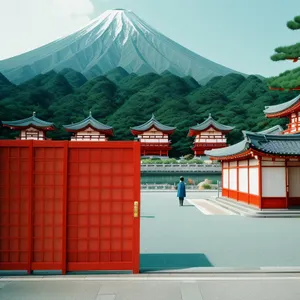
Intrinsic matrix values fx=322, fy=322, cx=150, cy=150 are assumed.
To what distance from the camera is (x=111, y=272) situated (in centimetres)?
570

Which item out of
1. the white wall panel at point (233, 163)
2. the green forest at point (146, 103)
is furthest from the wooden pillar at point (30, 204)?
the green forest at point (146, 103)

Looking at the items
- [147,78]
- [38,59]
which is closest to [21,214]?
[147,78]

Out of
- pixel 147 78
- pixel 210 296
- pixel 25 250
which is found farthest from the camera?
pixel 147 78

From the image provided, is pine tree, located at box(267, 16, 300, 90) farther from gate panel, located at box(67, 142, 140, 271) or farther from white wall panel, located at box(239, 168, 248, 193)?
white wall panel, located at box(239, 168, 248, 193)

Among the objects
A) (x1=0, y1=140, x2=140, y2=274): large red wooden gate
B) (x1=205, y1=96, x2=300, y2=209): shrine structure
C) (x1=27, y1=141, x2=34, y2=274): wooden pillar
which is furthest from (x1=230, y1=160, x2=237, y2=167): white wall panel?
(x1=27, y1=141, x2=34, y2=274): wooden pillar

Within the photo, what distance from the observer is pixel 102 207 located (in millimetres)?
5832

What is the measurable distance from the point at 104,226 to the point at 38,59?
15591 centimetres

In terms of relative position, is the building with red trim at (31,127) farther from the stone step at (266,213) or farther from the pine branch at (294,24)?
the pine branch at (294,24)

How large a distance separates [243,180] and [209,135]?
36005mm

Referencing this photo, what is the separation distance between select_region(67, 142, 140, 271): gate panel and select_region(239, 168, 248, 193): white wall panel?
10.6 m

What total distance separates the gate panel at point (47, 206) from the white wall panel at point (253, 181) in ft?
33.1

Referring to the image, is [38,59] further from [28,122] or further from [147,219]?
[147,219]

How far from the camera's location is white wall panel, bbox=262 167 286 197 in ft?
44.3

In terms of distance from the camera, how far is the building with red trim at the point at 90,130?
48.9 meters
